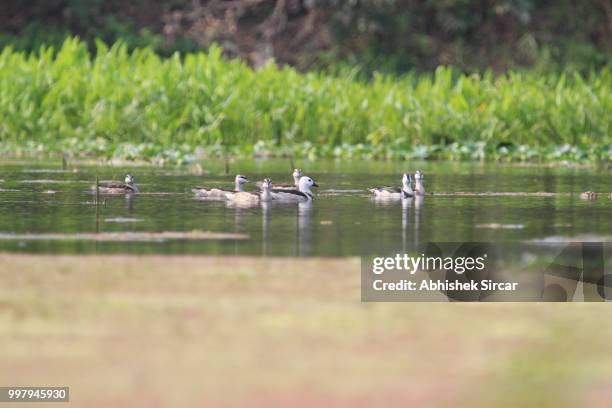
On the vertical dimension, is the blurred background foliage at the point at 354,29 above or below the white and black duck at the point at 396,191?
above

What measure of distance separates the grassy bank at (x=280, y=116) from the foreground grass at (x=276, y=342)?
13.0m

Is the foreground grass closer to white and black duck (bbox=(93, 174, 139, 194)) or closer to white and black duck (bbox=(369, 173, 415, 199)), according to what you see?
white and black duck (bbox=(369, 173, 415, 199))

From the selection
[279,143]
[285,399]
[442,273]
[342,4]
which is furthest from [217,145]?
[285,399]

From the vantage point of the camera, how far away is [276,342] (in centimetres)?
745

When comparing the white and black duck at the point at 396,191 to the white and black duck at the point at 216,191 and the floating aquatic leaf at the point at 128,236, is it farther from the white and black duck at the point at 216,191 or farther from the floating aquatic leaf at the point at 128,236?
the floating aquatic leaf at the point at 128,236

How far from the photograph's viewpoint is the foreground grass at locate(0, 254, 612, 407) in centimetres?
650

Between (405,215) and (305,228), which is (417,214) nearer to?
(405,215)

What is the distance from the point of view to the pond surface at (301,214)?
11078 millimetres

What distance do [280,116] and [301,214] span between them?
1003 centimetres

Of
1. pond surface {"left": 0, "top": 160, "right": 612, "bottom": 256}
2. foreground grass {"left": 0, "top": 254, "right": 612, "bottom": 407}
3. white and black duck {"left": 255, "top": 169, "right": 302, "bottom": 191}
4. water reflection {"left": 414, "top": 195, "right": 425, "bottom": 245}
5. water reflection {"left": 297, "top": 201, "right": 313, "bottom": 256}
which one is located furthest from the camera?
white and black duck {"left": 255, "top": 169, "right": 302, "bottom": 191}

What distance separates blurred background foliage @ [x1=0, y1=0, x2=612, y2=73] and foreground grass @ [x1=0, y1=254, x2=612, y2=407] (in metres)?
21.4

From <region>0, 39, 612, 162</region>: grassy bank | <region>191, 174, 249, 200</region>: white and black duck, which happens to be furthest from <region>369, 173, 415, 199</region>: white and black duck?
<region>0, 39, 612, 162</region>: grassy bank

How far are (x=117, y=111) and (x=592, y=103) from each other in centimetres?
646

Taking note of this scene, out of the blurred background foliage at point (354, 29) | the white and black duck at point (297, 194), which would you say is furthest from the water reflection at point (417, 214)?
the blurred background foliage at point (354, 29)
